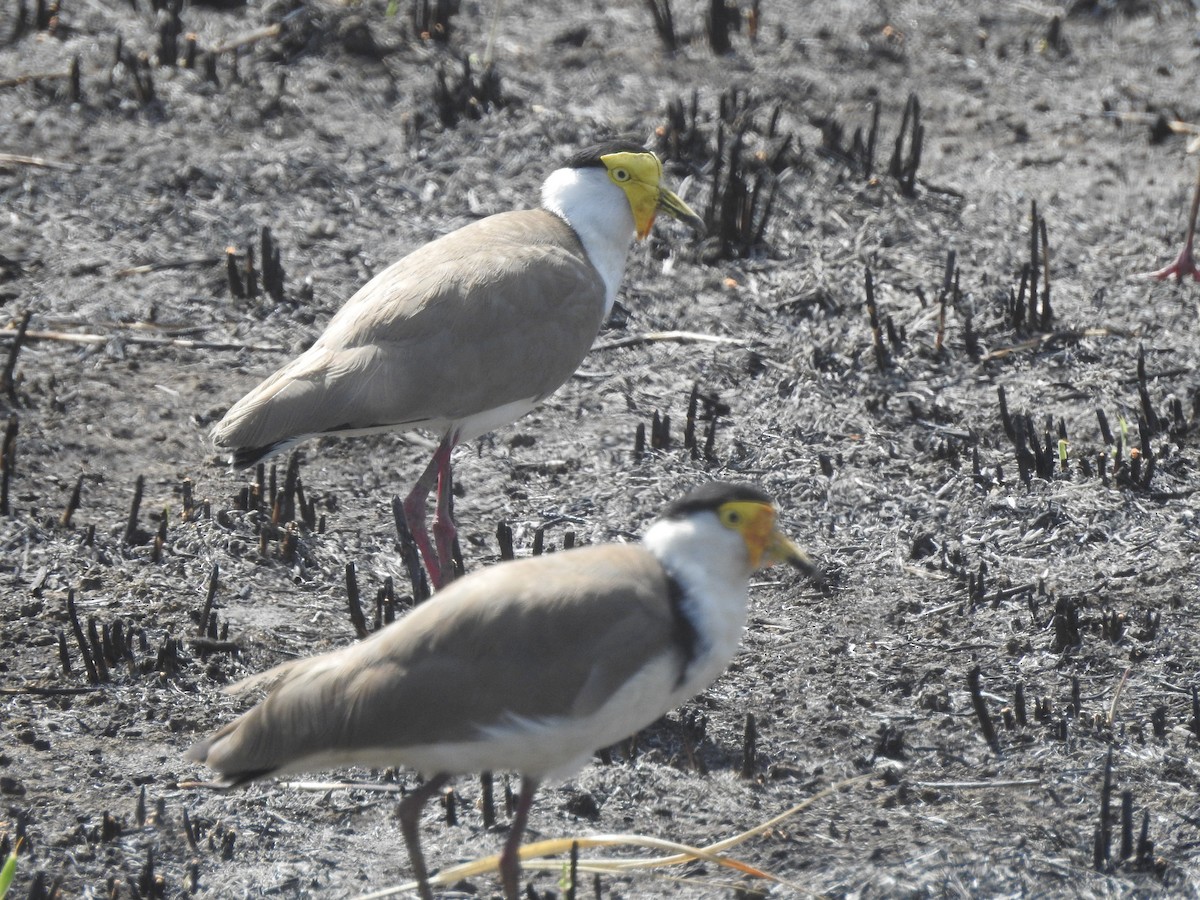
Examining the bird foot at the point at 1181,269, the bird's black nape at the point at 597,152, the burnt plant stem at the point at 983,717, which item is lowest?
the burnt plant stem at the point at 983,717

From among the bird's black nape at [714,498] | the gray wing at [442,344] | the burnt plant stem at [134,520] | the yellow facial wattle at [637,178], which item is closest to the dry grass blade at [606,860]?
the bird's black nape at [714,498]

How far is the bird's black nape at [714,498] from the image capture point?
4.40 meters

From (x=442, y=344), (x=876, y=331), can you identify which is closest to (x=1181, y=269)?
(x=876, y=331)

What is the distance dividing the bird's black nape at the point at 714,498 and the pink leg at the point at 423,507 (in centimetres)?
197

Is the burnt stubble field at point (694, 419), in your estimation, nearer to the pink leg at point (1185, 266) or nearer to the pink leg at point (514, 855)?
the pink leg at point (1185, 266)

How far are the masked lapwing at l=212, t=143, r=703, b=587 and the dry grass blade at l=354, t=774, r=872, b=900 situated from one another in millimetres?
1741

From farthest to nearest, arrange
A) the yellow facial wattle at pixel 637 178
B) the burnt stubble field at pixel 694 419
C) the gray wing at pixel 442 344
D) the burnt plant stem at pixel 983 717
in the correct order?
the yellow facial wattle at pixel 637 178, the gray wing at pixel 442 344, the burnt plant stem at pixel 983 717, the burnt stubble field at pixel 694 419

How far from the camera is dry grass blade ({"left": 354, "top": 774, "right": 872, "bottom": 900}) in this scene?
4594mm

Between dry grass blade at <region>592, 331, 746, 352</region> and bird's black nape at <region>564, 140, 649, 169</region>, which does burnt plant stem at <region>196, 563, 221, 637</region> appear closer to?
bird's black nape at <region>564, 140, 649, 169</region>

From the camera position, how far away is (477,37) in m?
10.9

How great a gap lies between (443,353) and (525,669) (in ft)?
6.74

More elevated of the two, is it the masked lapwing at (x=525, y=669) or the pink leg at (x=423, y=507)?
the masked lapwing at (x=525, y=669)

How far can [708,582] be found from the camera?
436 cm

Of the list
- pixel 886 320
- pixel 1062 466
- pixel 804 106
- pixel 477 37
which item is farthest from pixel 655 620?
pixel 477 37
